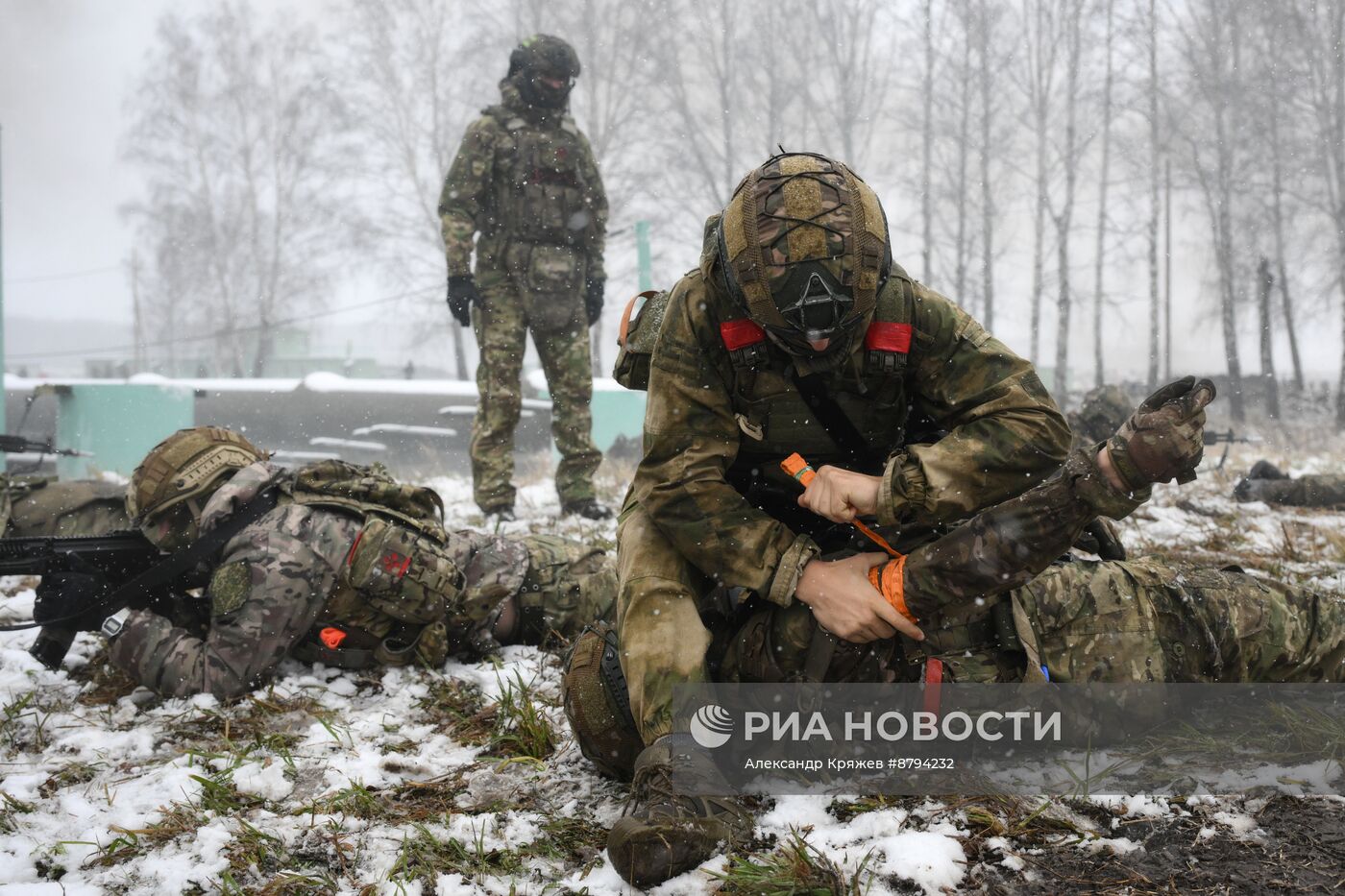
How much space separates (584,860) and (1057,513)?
47.0 inches

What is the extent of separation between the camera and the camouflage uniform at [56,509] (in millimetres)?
4008

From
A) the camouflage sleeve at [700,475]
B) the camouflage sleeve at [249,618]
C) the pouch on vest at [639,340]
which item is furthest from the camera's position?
the camouflage sleeve at [249,618]

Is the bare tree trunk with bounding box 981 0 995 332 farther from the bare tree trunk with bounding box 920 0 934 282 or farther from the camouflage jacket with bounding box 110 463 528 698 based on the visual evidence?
the camouflage jacket with bounding box 110 463 528 698

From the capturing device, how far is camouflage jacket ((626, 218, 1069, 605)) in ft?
6.49

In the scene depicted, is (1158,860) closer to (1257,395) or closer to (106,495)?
(106,495)

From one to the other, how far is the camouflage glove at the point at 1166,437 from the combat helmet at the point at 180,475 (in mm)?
2837

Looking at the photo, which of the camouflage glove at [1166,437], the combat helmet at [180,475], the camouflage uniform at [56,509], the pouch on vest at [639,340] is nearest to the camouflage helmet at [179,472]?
the combat helmet at [180,475]

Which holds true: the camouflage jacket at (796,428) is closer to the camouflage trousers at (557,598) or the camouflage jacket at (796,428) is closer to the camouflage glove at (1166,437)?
the camouflage glove at (1166,437)

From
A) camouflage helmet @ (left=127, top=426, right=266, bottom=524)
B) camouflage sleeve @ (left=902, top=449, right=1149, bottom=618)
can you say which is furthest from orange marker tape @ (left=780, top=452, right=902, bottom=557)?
camouflage helmet @ (left=127, top=426, right=266, bottom=524)

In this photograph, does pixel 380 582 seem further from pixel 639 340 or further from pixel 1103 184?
pixel 1103 184

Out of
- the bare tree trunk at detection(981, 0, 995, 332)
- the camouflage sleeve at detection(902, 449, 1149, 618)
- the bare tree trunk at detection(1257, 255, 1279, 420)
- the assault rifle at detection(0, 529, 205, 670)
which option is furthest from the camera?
the bare tree trunk at detection(981, 0, 995, 332)

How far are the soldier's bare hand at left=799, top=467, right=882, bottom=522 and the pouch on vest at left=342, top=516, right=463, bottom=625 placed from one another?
152 centimetres

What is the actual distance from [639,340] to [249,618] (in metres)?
1.57

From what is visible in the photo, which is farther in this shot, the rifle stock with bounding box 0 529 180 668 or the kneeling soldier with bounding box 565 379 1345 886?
the rifle stock with bounding box 0 529 180 668
